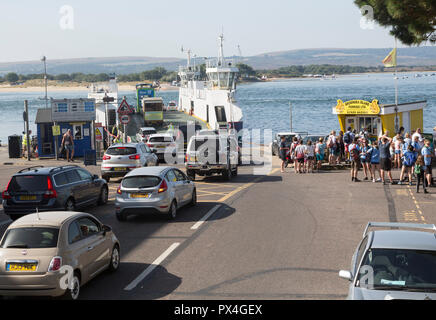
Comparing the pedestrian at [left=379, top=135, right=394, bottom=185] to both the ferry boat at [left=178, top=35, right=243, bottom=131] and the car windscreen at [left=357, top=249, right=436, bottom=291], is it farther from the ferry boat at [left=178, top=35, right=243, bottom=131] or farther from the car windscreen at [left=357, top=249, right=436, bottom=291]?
the ferry boat at [left=178, top=35, right=243, bottom=131]

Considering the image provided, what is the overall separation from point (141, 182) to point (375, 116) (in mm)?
19065

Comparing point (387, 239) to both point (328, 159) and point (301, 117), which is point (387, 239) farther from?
point (301, 117)

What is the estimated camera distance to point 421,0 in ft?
51.5

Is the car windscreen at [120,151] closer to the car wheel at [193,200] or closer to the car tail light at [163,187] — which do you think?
the car wheel at [193,200]

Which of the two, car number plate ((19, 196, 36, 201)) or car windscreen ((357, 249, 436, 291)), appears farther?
car number plate ((19, 196, 36, 201))

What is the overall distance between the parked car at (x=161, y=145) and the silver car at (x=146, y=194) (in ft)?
55.4

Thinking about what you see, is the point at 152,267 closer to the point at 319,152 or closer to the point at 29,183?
the point at 29,183

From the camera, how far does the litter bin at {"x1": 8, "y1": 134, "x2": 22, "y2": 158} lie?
36562 mm

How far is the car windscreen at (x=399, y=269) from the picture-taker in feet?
24.6

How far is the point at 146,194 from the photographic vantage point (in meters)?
16.0

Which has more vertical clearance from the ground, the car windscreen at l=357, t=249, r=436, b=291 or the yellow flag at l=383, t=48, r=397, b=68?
the yellow flag at l=383, t=48, r=397, b=68

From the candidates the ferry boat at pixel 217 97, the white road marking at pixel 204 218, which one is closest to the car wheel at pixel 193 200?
the white road marking at pixel 204 218

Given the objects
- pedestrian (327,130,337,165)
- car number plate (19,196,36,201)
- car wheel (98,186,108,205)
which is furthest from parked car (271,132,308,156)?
car number plate (19,196,36,201)

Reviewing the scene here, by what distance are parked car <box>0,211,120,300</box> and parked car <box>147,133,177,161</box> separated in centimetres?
2310
